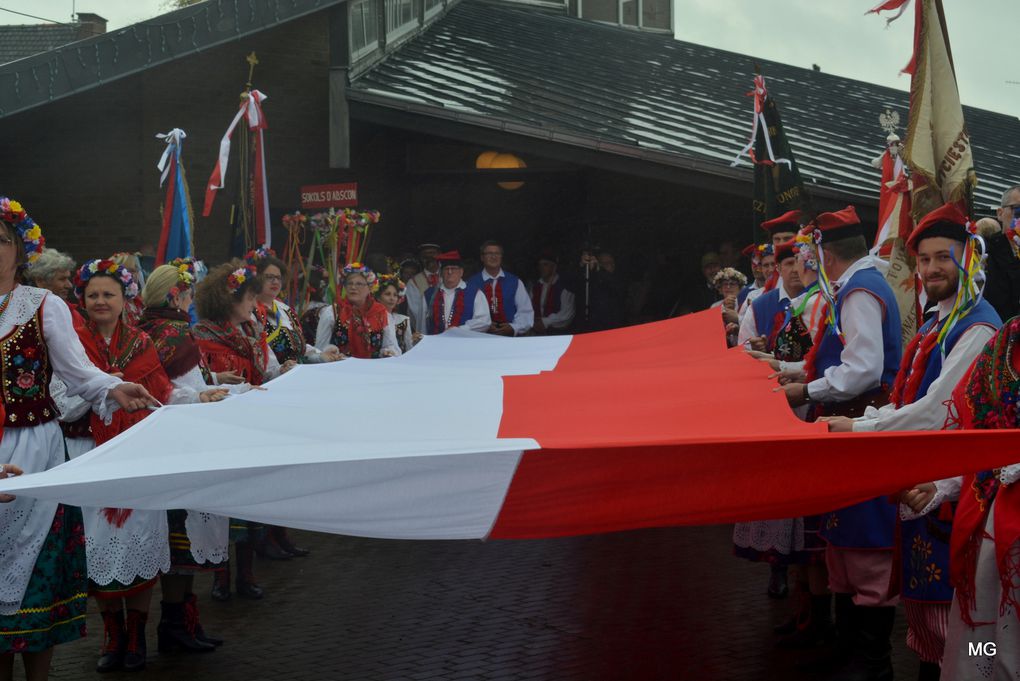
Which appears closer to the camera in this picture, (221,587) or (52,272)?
(52,272)

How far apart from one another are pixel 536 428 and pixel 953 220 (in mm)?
1648

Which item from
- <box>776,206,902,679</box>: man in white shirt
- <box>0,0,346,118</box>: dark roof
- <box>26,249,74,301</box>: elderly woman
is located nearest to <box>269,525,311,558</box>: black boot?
<box>26,249,74,301</box>: elderly woman

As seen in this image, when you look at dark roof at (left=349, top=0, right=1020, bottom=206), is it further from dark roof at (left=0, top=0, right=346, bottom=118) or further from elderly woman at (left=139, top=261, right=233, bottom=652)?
elderly woman at (left=139, top=261, right=233, bottom=652)

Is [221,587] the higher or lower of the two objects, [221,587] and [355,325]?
the lower

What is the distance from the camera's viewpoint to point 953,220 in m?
4.03

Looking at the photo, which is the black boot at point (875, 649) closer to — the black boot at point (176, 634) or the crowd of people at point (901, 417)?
the crowd of people at point (901, 417)

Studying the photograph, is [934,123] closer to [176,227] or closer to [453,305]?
[176,227]

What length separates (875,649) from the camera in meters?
4.81

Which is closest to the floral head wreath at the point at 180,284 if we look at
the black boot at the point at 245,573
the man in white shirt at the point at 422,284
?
the black boot at the point at 245,573

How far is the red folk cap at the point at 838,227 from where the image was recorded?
203 inches

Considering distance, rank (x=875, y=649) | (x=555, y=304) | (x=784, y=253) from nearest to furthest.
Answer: (x=875, y=649), (x=784, y=253), (x=555, y=304)

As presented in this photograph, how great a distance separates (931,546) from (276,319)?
4844mm

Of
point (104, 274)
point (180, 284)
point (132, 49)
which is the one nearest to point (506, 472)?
point (104, 274)

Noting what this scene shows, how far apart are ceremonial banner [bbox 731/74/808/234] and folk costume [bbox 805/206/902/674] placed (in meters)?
3.68
